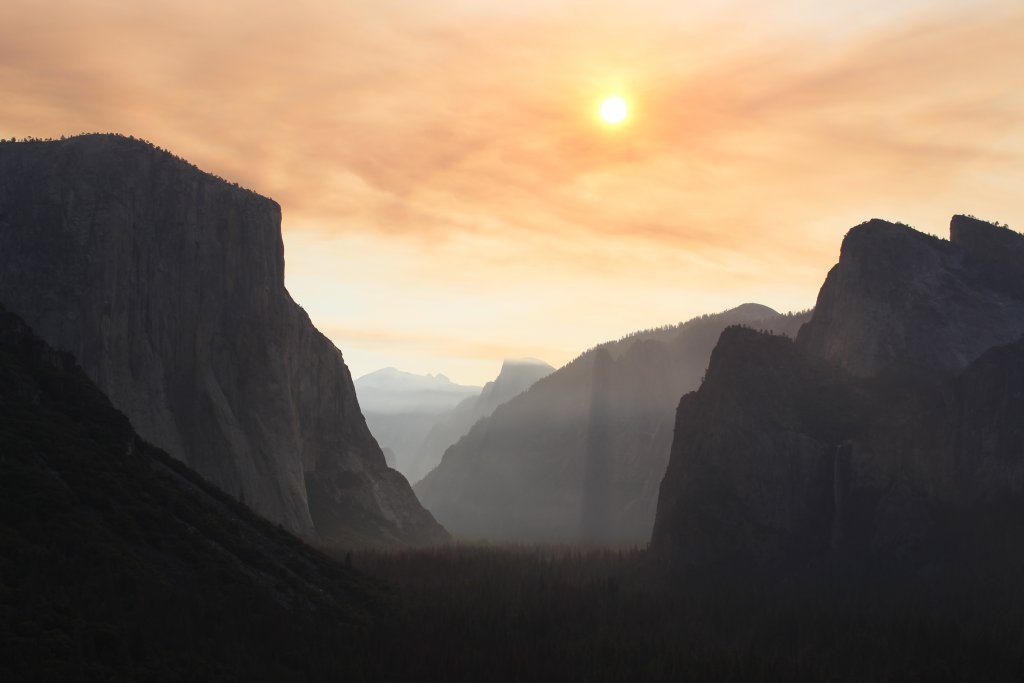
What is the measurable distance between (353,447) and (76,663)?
96583 mm

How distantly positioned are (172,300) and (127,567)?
2230 inches

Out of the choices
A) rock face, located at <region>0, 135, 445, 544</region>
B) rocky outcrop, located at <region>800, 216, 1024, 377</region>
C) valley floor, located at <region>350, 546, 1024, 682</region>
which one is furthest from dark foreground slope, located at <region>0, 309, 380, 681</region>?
rocky outcrop, located at <region>800, 216, 1024, 377</region>

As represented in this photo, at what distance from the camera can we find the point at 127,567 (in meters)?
54.2

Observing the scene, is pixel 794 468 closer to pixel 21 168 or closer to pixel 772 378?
pixel 772 378

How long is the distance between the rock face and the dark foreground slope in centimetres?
2605

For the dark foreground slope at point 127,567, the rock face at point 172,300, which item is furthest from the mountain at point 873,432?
the rock face at point 172,300

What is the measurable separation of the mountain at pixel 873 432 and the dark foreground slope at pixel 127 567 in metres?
38.8

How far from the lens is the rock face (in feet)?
321

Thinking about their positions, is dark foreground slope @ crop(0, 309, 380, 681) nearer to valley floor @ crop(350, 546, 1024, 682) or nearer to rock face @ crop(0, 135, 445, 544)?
valley floor @ crop(350, 546, 1024, 682)

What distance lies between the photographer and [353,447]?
139625mm

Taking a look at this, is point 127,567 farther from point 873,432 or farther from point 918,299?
point 918,299

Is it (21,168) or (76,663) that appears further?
(21,168)

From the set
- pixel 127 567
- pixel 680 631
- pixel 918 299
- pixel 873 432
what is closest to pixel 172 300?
pixel 127 567

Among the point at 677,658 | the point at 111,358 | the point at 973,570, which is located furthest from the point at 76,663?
the point at 973,570
